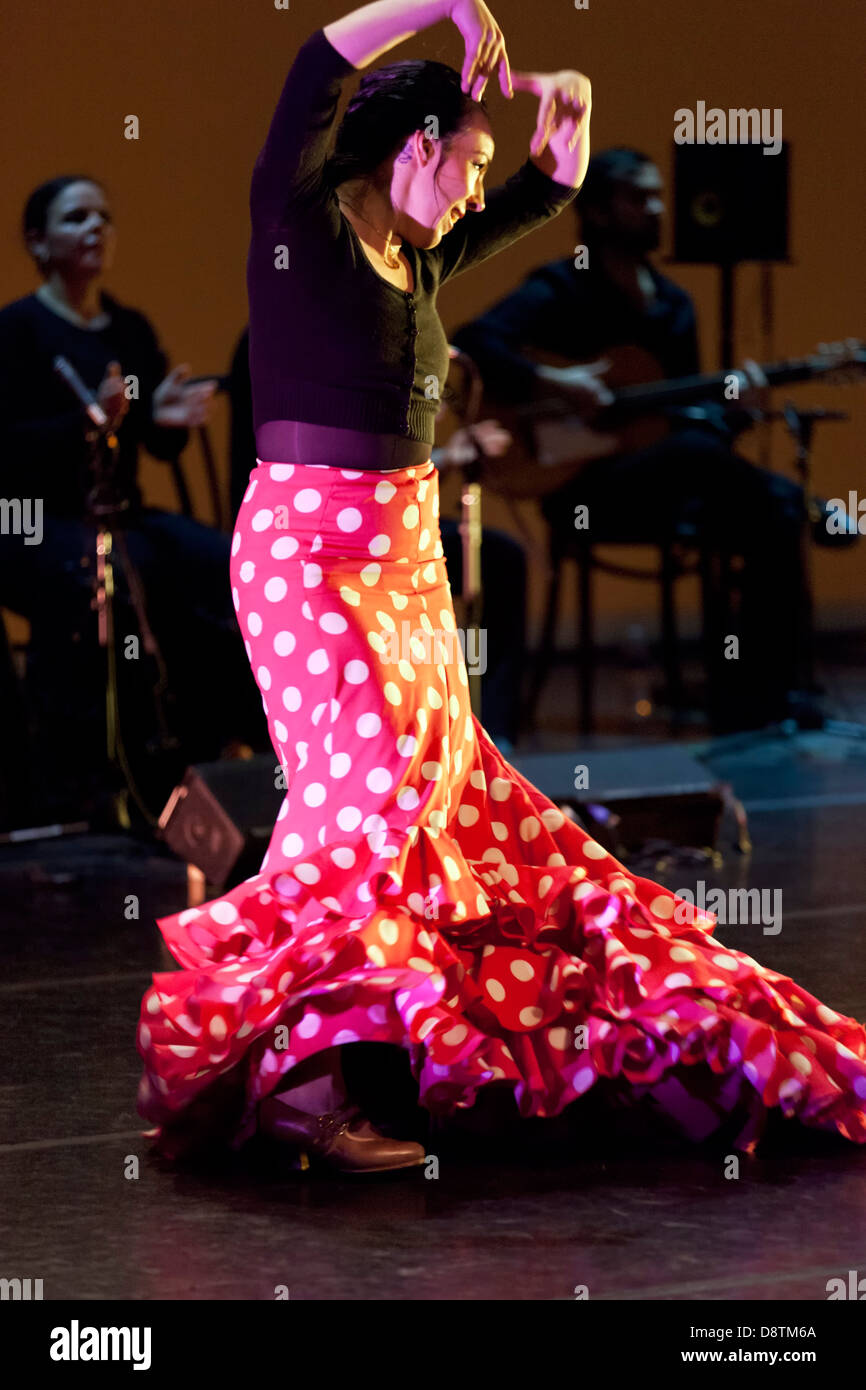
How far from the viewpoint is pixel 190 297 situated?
641cm

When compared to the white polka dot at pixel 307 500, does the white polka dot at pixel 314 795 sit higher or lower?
lower

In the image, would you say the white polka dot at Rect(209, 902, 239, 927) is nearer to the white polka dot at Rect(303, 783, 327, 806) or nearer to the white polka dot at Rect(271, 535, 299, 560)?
the white polka dot at Rect(303, 783, 327, 806)

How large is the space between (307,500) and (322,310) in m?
0.23

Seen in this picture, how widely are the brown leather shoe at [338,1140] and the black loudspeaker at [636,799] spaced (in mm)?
1887

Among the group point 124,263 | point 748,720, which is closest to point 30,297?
point 124,263

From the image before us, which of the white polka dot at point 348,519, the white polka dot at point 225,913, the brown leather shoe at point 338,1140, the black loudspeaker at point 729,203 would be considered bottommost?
the brown leather shoe at point 338,1140

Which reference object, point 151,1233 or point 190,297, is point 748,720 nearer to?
point 190,297

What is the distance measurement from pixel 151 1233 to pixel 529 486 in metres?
4.28

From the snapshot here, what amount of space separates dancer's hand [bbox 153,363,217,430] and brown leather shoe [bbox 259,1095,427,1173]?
8.96 ft

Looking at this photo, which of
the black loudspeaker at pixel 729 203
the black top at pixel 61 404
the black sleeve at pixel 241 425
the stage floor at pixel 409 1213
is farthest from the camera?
the black loudspeaker at pixel 729 203

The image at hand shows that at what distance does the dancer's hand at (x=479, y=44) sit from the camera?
6.82 feet

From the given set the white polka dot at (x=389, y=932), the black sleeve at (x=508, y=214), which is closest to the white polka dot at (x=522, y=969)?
the white polka dot at (x=389, y=932)

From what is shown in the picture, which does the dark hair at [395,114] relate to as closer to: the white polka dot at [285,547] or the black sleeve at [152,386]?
the white polka dot at [285,547]

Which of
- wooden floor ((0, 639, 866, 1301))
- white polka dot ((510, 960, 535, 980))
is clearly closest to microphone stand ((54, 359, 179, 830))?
wooden floor ((0, 639, 866, 1301))
